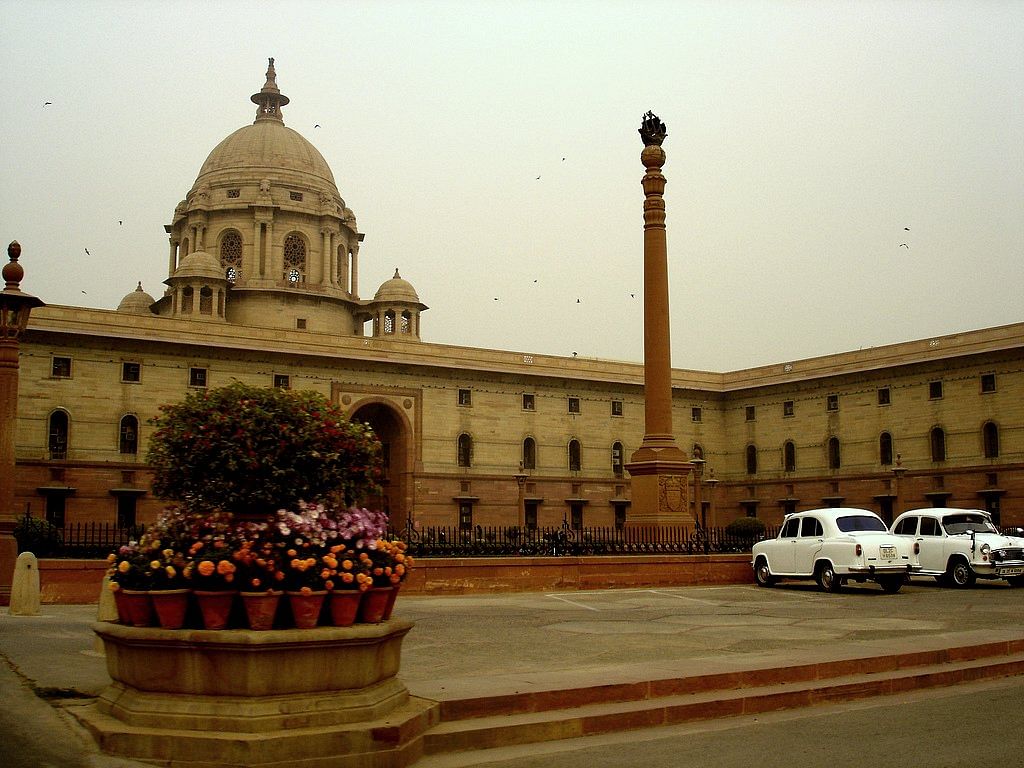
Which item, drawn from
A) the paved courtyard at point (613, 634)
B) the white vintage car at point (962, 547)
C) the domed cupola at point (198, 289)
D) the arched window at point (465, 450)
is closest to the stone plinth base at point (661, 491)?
the white vintage car at point (962, 547)

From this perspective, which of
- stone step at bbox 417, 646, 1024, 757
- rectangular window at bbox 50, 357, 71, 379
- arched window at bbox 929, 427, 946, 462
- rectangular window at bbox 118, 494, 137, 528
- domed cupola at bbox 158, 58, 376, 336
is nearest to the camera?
stone step at bbox 417, 646, 1024, 757

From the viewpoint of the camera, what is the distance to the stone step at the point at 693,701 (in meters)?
6.91

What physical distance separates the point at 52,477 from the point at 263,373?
948 centimetres

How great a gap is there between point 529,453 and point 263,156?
75.8 ft

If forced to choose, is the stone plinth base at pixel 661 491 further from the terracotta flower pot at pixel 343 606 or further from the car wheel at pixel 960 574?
the terracotta flower pot at pixel 343 606

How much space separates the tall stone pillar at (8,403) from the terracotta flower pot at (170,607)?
1192 centimetres

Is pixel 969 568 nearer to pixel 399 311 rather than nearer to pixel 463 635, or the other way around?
pixel 463 635

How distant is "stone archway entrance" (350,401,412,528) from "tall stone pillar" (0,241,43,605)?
1196 inches

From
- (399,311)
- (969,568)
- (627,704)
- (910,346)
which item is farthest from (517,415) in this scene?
(627,704)

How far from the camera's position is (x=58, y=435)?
1628 inches

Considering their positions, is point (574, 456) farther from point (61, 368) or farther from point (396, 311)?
point (61, 368)

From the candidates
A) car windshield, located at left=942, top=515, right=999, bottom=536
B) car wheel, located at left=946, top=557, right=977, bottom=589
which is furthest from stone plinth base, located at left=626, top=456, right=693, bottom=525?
car wheel, located at left=946, top=557, right=977, bottom=589

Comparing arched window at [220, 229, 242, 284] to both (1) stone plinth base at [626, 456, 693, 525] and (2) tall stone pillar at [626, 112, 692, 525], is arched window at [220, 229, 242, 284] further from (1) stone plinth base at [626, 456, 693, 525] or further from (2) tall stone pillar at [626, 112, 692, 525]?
(1) stone plinth base at [626, 456, 693, 525]

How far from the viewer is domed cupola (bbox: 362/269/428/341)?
2253 inches
